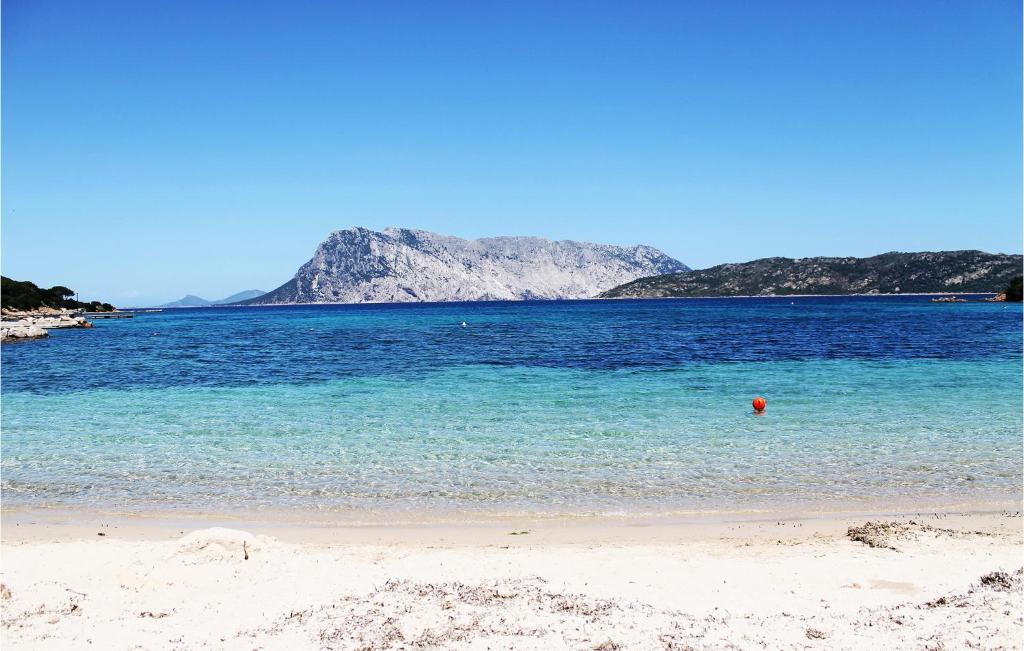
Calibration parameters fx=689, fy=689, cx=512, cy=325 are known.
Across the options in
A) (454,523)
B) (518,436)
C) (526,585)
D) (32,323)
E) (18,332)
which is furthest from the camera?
(32,323)

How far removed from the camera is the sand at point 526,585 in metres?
6.70

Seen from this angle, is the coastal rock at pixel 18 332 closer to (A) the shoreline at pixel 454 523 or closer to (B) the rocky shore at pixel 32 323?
(B) the rocky shore at pixel 32 323

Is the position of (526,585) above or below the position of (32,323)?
below

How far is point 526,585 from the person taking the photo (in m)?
8.16

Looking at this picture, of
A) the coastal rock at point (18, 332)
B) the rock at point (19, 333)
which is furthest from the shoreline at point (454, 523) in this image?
the coastal rock at point (18, 332)

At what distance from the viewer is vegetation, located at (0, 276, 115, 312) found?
116 m

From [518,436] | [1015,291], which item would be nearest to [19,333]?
[518,436]

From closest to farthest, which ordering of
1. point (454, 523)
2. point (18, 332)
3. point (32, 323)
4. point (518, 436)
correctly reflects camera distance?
point (454, 523), point (518, 436), point (18, 332), point (32, 323)

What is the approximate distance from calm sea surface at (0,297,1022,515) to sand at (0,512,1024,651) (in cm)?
162

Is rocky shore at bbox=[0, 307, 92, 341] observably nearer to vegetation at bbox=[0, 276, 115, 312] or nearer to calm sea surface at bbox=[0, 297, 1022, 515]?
vegetation at bbox=[0, 276, 115, 312]

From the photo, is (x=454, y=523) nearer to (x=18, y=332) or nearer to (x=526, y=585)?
(x=526, y=585)

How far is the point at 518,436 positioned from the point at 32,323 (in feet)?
248

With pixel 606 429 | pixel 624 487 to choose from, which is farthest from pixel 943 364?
pixel 624 487

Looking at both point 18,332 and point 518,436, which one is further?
point 18,332
